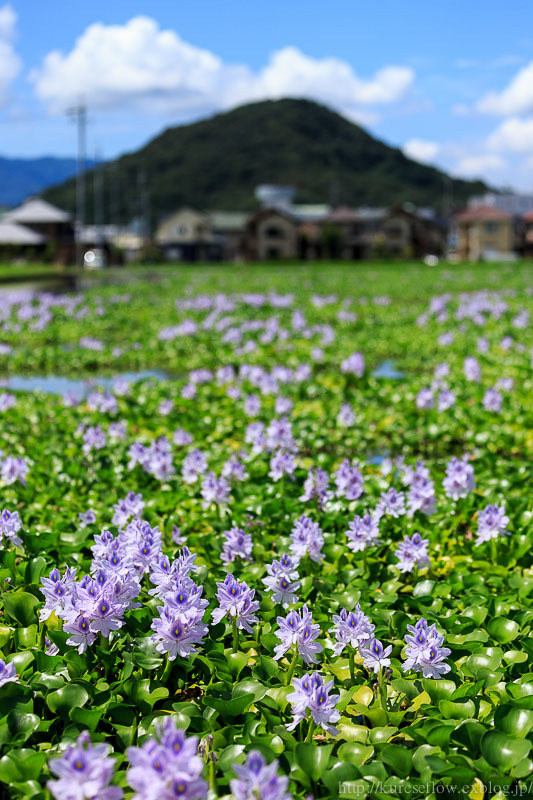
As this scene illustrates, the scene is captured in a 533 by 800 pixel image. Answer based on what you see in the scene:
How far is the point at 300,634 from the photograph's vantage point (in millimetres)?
2895

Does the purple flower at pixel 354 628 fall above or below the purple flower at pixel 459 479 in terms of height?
below

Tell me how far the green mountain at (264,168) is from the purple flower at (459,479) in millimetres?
105227

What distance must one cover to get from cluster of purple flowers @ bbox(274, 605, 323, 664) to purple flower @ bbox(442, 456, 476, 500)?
2.01 metres

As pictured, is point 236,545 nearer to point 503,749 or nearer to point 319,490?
point 319,490

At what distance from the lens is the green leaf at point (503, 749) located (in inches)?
96.8

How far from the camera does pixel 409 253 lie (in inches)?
2884

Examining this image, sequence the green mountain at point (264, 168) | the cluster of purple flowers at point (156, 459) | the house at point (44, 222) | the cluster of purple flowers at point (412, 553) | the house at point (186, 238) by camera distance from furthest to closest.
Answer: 1. the green mountain at point (264, 168)
2. the house at point (186, 238)
3. the house at point (44, 222)
4. the cluster of purple flowers at point (156, 459)
5. the cluster of purple flowers at point (412, 553)

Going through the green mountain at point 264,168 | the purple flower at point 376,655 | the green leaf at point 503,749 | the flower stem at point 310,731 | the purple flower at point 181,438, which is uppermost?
the green mountain at point 264,168

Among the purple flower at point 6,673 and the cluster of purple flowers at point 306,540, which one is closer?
the purple flower at point 6,673

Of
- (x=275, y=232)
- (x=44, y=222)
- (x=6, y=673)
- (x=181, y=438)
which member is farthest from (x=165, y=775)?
(x=44, y=222)

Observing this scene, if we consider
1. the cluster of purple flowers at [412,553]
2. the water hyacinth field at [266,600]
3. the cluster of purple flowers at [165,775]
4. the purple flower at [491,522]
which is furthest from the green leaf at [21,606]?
the purple flower at [491,522]

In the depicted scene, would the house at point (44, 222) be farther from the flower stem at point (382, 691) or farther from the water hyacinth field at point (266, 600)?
the flower stem at point (382, 691)

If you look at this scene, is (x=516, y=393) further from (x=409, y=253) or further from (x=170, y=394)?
(x=409, y=253)

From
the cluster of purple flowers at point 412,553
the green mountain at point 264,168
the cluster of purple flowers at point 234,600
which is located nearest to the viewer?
the cluster of purple flowers at point 234,600
